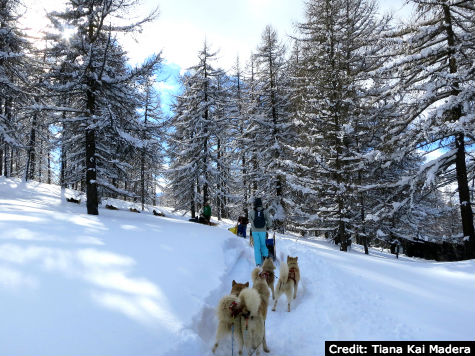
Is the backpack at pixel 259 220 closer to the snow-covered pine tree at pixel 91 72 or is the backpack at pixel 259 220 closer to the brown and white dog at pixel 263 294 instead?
the brown and white dog at pixel 263 294

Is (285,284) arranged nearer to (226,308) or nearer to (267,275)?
(267,275)

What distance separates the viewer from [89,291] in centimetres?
405

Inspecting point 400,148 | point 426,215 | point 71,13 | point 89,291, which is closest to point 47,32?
point 71,13

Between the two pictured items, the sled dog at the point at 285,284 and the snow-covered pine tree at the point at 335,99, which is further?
the snow-covered pine tree at the point at 335,99

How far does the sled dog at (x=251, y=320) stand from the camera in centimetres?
350

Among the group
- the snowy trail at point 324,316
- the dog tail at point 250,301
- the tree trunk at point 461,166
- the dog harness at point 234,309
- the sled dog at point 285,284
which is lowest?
the snowy trail at point 324,316

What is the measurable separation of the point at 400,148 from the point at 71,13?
15322 mm

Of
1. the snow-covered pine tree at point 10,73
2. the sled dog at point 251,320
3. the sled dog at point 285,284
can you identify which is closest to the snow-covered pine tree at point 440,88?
the sled dog at point 285,284

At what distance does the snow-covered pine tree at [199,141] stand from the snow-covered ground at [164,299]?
13390mm

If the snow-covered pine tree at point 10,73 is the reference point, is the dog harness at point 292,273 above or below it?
below

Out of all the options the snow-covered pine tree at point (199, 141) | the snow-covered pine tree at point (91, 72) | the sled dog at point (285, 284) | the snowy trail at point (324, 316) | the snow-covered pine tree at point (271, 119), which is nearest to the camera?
the snowy trail at point (324, 316)

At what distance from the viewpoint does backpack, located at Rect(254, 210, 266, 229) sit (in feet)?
26.9

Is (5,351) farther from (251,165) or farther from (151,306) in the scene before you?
(251,165)

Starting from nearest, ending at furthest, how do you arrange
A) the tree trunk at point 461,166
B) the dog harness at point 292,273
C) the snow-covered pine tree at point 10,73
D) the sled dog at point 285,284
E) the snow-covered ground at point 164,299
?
the snow-covered ground at point 164,299
the sled dog at point 285,284
the dog harness at point 292,273
the tree trunk at point 461,166
the snow-covered pine tree at point 10,73
